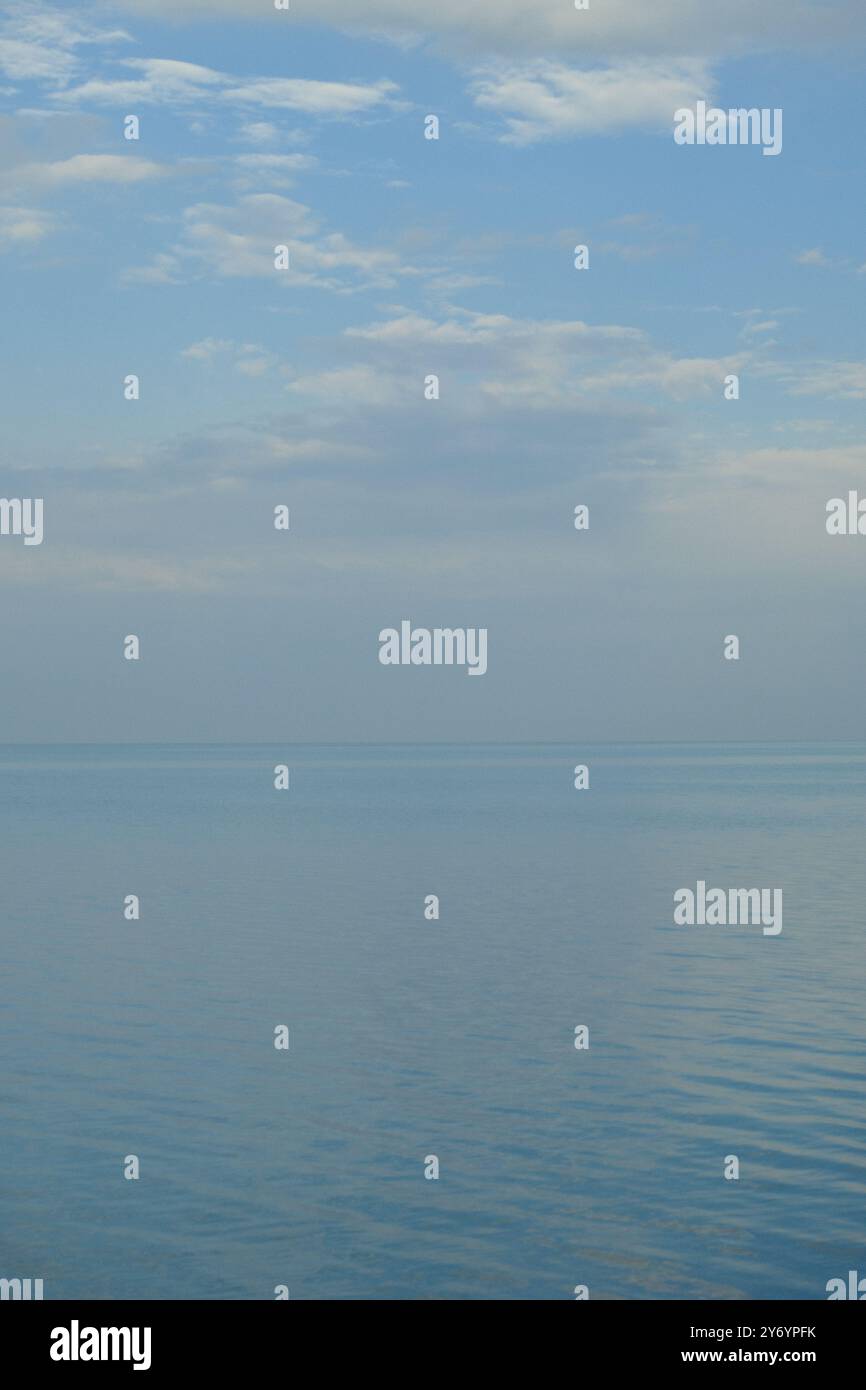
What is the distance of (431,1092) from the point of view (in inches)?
1033

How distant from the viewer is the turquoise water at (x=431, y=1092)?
18125mm

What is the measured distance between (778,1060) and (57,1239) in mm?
15239

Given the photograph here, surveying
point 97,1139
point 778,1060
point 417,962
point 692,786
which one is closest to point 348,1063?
point 97,1139

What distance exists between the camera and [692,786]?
607ft

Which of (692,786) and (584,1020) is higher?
(692,786)

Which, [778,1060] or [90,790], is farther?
[90,790]

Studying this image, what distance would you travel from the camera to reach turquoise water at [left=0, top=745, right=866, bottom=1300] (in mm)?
18125
